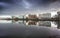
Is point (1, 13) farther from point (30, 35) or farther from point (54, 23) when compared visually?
point (54, 23)

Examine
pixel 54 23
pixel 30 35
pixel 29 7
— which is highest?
pixel 29 7

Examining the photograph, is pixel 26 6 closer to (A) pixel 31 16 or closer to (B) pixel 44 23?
(A) pixel 31 16

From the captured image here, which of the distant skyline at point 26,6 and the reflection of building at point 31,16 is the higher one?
the distant skyline at point 26,6

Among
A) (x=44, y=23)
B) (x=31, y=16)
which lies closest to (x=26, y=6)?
(x=31, y=16)

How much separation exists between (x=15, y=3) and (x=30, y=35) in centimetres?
31

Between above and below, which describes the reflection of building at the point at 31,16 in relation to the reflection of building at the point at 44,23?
above

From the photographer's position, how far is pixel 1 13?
1.00 m

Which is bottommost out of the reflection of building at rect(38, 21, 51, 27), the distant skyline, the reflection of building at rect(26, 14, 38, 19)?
the reflection of building at rect(38, 21, 51, 27)

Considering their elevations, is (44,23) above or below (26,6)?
below

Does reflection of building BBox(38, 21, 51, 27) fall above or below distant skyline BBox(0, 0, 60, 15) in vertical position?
below

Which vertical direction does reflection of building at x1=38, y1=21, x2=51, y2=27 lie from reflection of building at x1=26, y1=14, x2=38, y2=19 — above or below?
below

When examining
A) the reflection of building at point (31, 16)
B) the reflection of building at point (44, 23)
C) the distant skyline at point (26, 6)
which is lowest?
the reflection of building at point (44, 23)

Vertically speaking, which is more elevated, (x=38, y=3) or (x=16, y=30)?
(x=38, y=3)

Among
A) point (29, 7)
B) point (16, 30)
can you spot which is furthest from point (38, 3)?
point (16, 30)
